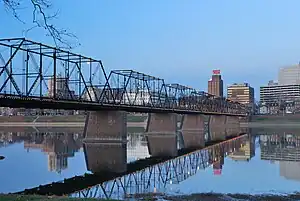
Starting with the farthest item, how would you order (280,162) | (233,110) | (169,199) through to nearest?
(233,110) < (280,162) < (169,199)

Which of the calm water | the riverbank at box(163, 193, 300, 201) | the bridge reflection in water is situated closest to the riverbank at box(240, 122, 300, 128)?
the calm water

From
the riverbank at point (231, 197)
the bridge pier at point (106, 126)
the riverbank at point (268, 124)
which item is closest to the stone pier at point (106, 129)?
the bridge pier at point (106, 126)

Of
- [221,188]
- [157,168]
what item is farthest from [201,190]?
[157,168]

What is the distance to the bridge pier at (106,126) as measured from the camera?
6631cm

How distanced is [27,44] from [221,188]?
3072 cm

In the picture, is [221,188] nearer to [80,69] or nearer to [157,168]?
[157,168]

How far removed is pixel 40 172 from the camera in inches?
1324

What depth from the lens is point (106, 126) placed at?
2653 inches

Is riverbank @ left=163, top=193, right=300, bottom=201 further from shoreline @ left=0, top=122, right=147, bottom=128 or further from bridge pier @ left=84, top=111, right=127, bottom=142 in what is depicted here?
shoreline @ left=0, top=122, right=147, bottom=128

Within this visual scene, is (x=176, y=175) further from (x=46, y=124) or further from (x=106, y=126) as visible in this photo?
(x=46, y=124)

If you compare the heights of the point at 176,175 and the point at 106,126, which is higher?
the point at 106,126

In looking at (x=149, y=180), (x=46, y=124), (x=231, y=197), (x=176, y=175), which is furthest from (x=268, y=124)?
(x=231, y=197)

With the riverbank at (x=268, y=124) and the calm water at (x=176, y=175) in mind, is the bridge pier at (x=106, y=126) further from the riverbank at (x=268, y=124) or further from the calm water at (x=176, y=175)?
the riverbank at (x=268, y=124)

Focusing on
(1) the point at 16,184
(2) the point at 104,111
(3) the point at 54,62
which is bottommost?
(1) the point at 16,184
